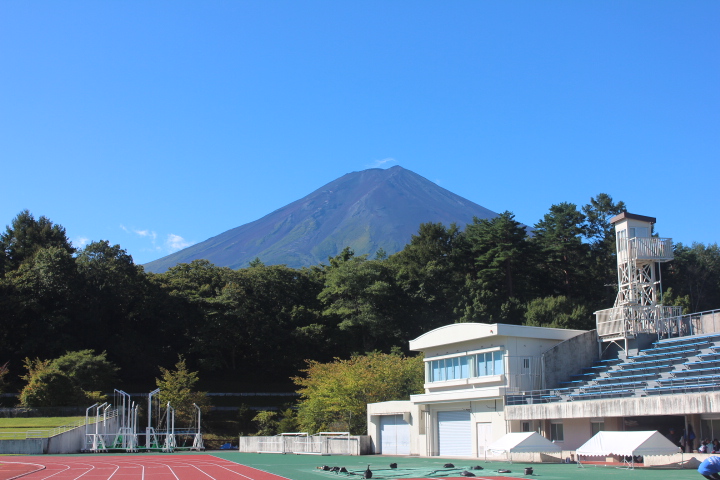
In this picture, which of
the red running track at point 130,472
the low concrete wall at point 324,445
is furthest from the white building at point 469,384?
the red running track at point 130,472

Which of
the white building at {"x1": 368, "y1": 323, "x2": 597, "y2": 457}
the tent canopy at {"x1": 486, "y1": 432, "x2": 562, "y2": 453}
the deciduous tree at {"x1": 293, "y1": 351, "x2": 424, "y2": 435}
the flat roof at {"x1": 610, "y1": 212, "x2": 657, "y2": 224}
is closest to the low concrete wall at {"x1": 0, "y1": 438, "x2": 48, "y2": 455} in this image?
the deciduous tree at {"x1": 293, "y1": 351, "x2": 424, "y2": 435}

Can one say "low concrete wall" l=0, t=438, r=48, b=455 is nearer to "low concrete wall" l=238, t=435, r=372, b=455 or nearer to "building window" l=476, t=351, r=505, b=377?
"low concrete wall" l=238, t=435, r=372, b=455

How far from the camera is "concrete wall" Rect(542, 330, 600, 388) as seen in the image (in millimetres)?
37312

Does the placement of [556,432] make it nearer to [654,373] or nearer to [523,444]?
[654,373]

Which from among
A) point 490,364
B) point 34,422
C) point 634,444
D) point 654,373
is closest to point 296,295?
point 34,422

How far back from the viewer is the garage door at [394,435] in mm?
41875

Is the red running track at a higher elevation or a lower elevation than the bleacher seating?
lower

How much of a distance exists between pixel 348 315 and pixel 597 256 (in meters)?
26.7

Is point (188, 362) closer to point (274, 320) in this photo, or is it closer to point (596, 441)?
point (274, 320)

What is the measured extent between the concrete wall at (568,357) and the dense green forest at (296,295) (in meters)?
22.3

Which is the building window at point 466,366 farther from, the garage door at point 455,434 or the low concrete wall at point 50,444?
the low concrete wall at point 50,444

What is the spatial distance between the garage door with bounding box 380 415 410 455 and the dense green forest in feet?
74.4

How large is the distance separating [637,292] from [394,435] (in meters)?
16.8

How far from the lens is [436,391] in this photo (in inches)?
1670
